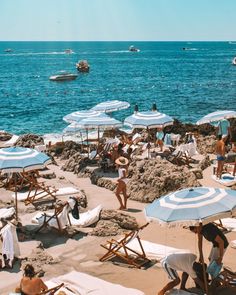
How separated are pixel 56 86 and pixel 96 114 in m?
58.6

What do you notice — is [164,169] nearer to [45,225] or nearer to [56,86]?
[45,225]

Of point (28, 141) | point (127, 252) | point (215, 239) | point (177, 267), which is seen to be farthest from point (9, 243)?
point (28, 141)

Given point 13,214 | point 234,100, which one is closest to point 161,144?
point 13,214

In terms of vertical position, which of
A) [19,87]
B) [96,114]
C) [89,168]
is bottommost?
[19,87]

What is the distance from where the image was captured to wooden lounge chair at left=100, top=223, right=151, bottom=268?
9.81 m

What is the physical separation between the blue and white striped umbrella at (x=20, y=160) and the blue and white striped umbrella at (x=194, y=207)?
467cm

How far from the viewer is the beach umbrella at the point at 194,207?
24.9 feet

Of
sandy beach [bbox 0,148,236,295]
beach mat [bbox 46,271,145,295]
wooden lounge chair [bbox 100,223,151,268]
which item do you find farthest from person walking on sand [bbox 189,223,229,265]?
wooden lounge chair [bbox 100,223,151,268]

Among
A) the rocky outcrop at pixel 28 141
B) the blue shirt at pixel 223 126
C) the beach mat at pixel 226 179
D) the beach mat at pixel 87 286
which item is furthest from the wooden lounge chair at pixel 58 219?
the rocky outcrop at pixel 28 141

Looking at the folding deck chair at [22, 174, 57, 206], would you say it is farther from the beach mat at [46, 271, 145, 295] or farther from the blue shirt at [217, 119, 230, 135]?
the blue shirt at [217, 119, 230, 135]

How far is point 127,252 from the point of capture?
10094mm

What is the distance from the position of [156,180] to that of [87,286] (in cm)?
672

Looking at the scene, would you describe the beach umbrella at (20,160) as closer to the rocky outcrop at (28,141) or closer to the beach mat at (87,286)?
the beach mat at (87,286)

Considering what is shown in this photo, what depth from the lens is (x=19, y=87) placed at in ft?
251
